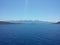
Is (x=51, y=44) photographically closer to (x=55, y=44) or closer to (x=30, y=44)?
(x=55, y=44)

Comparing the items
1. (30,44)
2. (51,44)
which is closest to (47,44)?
(51,44)

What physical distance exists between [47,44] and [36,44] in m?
1.03

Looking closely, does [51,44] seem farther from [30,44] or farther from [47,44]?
[30,44]

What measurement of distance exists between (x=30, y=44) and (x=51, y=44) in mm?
1941

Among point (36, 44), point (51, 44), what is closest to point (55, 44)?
point (51, 44)

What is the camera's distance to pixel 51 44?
703 cm

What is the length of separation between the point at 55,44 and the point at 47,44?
0.75 m

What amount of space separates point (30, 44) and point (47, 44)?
1.57 metres

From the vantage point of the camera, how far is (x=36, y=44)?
7.31 metres

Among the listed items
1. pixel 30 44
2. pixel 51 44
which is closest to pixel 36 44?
pixel 30 44

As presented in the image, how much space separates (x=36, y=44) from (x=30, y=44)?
1.97 feet

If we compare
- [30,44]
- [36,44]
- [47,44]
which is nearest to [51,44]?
[47,44]

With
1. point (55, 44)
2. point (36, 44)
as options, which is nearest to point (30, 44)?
point (36, 44)
